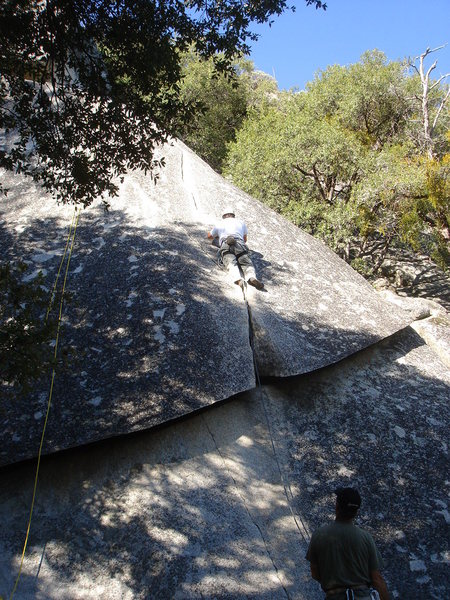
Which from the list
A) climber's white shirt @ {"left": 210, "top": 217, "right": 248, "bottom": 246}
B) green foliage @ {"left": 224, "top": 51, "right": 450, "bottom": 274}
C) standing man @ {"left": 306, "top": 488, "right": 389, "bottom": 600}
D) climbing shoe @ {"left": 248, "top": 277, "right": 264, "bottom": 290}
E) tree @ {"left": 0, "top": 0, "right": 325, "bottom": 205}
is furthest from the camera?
green foliage @ {"left": 224, "top": 51, "right": 450, "bottom": 274}

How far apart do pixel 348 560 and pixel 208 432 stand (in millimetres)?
2895

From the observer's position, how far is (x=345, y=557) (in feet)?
12.8

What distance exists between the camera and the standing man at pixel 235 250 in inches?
340

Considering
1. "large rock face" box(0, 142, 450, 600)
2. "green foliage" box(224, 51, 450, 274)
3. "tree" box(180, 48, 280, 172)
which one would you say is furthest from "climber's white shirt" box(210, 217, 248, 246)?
"tree" box(180, 48, 280, 172)

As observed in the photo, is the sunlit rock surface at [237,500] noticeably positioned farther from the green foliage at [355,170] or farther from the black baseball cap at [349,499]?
the green foliage at [355,170]

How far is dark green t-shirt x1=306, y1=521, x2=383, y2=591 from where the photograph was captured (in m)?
3.86

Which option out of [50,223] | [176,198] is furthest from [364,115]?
[50,223]

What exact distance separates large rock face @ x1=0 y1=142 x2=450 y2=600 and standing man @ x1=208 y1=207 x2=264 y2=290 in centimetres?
22

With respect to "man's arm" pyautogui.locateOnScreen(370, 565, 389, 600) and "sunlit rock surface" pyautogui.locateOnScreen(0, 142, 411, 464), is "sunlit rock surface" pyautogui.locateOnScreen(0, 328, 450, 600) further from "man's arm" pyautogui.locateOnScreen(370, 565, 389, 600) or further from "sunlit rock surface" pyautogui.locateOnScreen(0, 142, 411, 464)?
"man's arm" pyautogui.locateOnScreen(370, 565, 389, 600)

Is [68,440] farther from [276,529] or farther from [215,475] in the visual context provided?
Answer: [276,529]

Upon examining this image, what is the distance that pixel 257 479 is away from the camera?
612 centimetres

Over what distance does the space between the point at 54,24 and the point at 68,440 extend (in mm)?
4996

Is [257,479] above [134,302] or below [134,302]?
below

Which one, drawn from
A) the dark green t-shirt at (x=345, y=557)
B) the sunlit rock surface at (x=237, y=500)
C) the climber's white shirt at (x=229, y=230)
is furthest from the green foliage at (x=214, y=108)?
the dark green t-shirt at (x=345, y=557)
